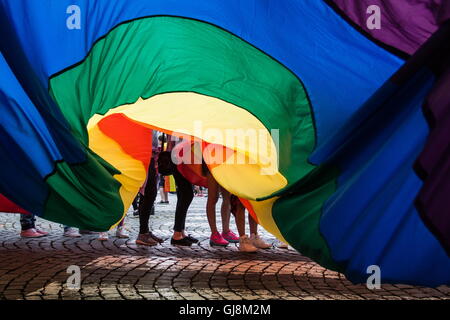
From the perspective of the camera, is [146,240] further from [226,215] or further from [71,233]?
[71,233]

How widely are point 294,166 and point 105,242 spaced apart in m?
3.57

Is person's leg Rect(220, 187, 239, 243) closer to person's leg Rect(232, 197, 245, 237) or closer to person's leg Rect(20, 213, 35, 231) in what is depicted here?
person's leg Rect(232, 197, 245, 237)

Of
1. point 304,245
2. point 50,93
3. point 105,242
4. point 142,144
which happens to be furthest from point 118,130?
point 105,242

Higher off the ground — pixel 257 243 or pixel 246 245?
pixel 246 245

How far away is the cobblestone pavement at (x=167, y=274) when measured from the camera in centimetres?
388

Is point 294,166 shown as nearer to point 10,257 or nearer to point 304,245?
point 304,245

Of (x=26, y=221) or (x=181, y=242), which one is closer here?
(x=181, y=242)

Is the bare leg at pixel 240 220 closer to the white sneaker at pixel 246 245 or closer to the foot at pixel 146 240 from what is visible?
the white sneaker at pixel 246 245

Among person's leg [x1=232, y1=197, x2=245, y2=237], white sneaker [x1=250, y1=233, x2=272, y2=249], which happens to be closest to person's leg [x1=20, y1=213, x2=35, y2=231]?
person's leg [x1=232, y1=197, x2=245, y2=237]

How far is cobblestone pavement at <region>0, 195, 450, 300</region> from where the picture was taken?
3883 millimetres

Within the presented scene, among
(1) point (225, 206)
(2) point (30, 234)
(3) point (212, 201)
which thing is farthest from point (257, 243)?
(2) point (30, 234)

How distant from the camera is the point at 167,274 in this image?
453 centimetres
